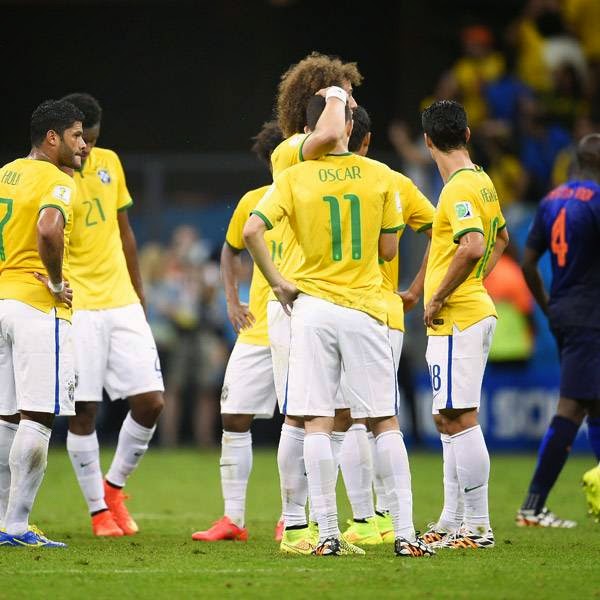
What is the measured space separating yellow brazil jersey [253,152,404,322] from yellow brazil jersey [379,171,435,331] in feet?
3.61

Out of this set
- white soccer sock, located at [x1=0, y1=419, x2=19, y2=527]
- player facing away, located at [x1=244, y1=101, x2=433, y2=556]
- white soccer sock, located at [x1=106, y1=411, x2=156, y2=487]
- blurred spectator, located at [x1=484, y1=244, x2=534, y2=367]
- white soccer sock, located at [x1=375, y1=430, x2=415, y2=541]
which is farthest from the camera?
blurred spectator, located at [x1=484, y1=244, x2=534, y2=367]

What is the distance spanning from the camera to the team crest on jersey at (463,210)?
25.2ft

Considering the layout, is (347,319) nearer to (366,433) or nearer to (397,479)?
(397,479)

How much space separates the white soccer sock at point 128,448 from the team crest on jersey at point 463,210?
110 inches

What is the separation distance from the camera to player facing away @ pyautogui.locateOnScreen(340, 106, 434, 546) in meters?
8.32

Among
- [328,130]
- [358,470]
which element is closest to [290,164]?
[328,130]

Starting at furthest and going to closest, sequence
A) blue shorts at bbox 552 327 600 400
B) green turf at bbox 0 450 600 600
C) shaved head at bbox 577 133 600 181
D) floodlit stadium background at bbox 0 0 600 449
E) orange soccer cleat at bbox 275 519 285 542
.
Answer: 1. floodlit stadium background at bbox 0 0 600 449
2. shaved head at bbox 577 133 600 181
3. blue shorts at bbox 552 327 600 400
4. orange soccer cleat at bbox 275 519 285 542
5. green turf at bbox 0 450 600 600

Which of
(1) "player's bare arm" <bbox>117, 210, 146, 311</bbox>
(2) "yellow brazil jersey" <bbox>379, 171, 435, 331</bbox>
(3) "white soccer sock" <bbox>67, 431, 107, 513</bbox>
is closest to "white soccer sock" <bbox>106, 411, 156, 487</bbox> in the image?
(3) "white soccer sock" <bbox>67, 431, 107, 513</bbox>

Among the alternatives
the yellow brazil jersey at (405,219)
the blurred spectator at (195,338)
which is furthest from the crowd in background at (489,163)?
the yellow brazil jersey at (405,219)

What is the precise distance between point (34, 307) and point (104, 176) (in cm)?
171

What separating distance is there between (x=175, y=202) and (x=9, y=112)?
3.42 metres

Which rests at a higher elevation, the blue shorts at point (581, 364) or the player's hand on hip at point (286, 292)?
the player's hand on hip at point (286, 292)

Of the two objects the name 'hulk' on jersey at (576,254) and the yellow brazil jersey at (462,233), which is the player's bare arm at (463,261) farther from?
the name 'hulk' on jersey at (576,254)

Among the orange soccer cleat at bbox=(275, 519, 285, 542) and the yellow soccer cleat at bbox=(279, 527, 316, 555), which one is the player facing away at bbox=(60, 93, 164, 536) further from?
the yellow soccer cleat at bbox=(279, 527, 316, 555)
